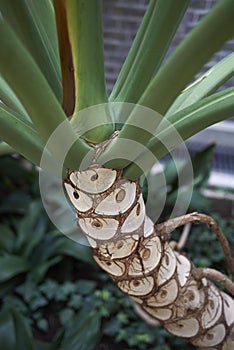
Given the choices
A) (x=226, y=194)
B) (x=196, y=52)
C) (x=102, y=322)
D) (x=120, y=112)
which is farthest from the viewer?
(x=226, y=194)

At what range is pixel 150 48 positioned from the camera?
→ 39 centimetres

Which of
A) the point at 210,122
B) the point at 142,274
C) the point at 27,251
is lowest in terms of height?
the point at 27,251

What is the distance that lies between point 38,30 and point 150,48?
4.3 inches

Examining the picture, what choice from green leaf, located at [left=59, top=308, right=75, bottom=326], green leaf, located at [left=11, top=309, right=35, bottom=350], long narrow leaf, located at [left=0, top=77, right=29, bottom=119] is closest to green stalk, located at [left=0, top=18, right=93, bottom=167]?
long narrow leaf, located at [left=0, top=77, right=29, bottom=119]

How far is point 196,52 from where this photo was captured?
317 millimetres

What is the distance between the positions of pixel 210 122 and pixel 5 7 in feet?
0.59

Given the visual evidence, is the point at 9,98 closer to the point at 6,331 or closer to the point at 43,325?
the point at 6,331

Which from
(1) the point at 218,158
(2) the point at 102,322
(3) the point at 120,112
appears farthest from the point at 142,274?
(1) the point at 218,158

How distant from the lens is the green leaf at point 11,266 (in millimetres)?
1201

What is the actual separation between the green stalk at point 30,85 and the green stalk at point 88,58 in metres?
0.04

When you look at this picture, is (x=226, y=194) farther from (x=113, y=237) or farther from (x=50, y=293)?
(x=113, y=237)

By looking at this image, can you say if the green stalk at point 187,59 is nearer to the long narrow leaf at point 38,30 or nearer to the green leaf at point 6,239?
the long narrow leaf at point 38,30

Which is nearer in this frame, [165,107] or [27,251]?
[165,107]

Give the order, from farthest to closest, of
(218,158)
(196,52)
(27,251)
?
(218,158) → (27,251) → (196,52)
